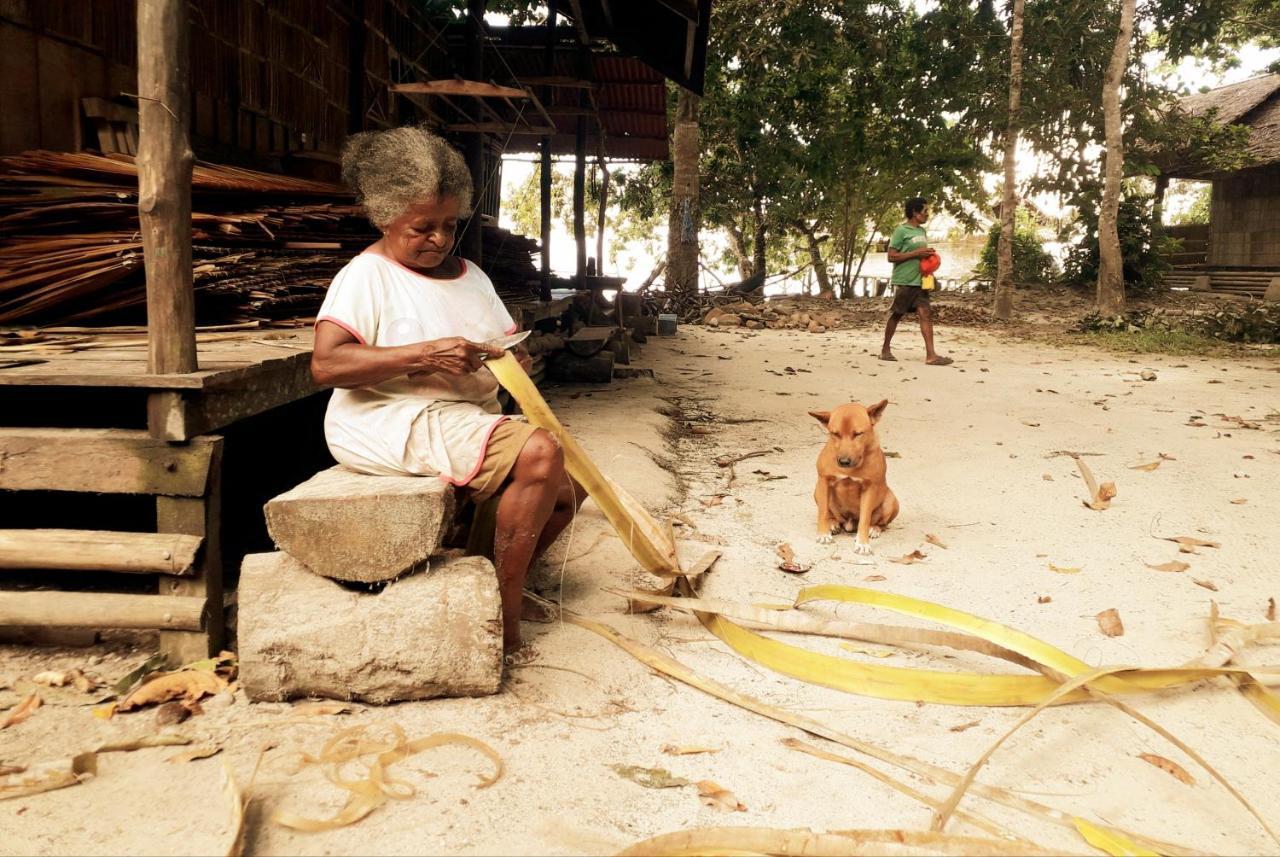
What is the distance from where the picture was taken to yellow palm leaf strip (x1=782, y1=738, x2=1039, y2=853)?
2.29 meters

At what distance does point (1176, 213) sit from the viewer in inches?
1545

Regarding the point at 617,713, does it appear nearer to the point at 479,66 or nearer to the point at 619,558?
the point at 619,558

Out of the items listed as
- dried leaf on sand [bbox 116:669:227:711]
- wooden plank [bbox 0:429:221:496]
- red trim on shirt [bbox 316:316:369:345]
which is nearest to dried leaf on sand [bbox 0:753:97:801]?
dried leaf on sand [bbox 116:669:227:711]

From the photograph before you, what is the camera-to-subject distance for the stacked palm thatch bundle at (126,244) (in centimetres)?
420

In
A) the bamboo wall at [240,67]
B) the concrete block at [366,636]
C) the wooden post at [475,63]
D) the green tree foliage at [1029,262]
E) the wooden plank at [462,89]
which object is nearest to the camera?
the concrete block at [366,636]

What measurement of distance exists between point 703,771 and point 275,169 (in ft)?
19.0

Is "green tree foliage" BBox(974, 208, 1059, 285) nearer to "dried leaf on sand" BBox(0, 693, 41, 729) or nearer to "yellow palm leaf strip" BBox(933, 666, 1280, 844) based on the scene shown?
"yellow palm leaf strip" BBox(933, 666, 1280, 844)

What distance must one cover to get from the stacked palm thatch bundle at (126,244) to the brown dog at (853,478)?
2846mm

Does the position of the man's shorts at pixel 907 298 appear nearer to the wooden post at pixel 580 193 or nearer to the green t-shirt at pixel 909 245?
the green t-shirt at pixel 909 245

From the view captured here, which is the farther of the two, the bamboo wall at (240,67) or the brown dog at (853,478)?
the bamboo wall at (240,67)

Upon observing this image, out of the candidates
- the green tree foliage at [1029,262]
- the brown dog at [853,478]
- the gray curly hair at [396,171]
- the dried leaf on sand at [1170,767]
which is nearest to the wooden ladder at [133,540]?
the gray curly hair at [396,171]

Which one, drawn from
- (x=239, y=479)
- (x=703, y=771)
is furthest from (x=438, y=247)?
(x=239, y=479)

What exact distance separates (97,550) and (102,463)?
310mm

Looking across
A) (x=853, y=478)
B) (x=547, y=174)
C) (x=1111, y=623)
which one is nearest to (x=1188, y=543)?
(x=1111, y=623)
